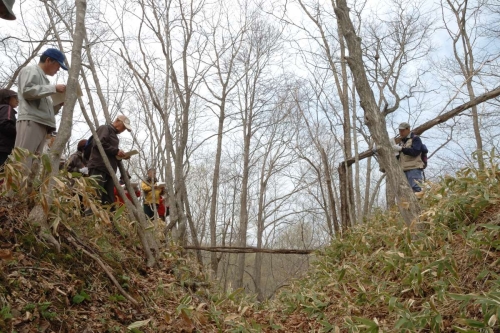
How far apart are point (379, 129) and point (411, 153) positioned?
6.44ft

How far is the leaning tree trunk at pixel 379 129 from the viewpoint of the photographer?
419 centimetres

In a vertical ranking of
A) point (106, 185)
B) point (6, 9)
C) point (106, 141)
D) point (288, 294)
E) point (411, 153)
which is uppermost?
point (411, 153)

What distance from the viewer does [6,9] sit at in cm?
136

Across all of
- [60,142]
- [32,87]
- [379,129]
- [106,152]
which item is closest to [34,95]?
[32,87]

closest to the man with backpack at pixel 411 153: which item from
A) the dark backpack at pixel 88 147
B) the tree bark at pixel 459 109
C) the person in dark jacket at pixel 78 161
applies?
the tree bark at pixel 459 109

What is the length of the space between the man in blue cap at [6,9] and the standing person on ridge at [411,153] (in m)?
5.43

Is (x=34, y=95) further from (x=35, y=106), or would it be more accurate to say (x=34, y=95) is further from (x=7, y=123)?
(x=7, y=123)

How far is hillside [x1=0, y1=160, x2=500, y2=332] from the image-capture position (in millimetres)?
2539

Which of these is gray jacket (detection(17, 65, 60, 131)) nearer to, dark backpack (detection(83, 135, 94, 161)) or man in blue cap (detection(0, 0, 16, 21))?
dark backpack (detection(83, 135, 94, 161))

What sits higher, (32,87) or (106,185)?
(32,87)

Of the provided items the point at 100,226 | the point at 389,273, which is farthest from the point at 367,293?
the point at 100,226

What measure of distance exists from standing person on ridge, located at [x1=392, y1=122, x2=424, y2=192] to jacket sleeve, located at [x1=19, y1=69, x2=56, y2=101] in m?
4.63

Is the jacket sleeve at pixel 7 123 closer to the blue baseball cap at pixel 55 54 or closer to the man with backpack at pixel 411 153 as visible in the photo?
the blue baseball cap at pixel 55 54

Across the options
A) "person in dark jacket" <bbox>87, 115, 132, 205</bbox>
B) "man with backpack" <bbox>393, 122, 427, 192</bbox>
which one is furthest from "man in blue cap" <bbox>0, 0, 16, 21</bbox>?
"man with backpack" <bbox>393, 122, 427, 192</bbox>
